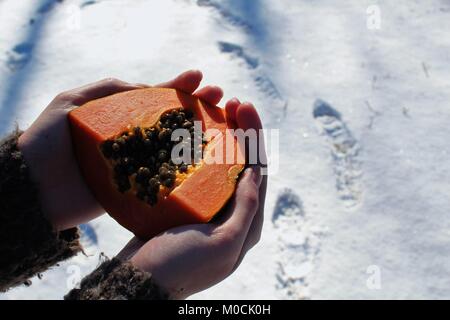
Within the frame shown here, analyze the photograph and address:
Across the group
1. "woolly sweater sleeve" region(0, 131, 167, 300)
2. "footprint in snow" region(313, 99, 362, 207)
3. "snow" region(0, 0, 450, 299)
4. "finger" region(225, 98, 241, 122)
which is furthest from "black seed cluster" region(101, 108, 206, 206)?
→ "footprint in snow" region(313, 99, 362, 207)

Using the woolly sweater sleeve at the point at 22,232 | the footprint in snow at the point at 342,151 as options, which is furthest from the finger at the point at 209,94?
the footprint in snow at the point at 342,151

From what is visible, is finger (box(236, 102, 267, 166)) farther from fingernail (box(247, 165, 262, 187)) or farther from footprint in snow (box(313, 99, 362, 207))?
footprint in snow (box(313, 99, 362, 207))

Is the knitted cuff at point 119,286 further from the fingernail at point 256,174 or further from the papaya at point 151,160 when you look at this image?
the fingernail at point 256,174

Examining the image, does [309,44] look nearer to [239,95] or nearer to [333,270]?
[239,95]
